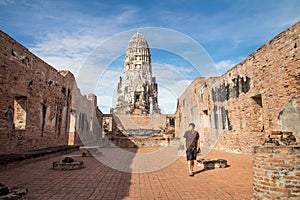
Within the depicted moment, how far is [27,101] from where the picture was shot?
9.70 metres

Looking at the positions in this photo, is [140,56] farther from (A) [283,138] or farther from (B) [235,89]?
(A) [283,138]

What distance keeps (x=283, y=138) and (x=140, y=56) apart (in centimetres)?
4275

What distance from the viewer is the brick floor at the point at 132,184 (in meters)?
4.24

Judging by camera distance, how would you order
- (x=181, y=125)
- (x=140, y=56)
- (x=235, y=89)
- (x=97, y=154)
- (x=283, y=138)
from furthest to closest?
(x=140, y=56) → (x=181, y=125) → (x=235, y=89) → (x=97, y=154) → (x=283, y=138)

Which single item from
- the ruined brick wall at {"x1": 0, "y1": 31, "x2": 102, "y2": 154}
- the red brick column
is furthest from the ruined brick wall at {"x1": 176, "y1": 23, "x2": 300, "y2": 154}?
the ruined brick wall at {"x1": 0, "y1": 31, "x2": 102, "y2": 154}

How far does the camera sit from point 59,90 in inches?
537

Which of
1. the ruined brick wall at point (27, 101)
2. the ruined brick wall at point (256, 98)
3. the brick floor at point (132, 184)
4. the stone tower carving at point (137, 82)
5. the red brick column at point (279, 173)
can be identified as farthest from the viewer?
the stone tower carving at point (137, 82)

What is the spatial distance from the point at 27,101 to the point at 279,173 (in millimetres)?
9531

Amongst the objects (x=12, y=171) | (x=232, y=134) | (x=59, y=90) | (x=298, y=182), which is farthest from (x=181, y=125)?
(x=298, y=182)

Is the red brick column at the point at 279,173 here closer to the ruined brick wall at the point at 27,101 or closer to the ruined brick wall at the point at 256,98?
the ruined brick wall at the point at 256,98

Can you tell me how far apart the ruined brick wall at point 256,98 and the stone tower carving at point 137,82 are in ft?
83.1

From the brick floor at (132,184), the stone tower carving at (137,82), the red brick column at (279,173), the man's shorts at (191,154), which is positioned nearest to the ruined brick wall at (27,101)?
the brick floor at (132,184)

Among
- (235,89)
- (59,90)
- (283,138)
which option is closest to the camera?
(283,138)

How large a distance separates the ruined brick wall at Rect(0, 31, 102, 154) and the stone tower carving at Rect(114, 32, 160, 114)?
86.3 feet
